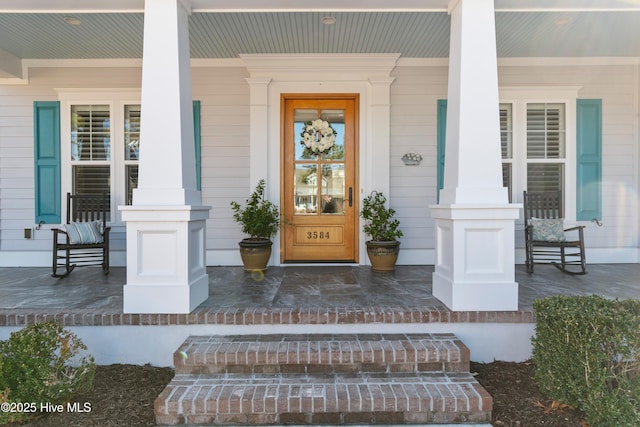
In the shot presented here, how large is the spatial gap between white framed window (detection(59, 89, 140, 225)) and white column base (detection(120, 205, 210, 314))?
8.02ft

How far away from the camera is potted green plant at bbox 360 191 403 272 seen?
4406 mm

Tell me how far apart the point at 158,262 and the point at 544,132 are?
4.82 metres

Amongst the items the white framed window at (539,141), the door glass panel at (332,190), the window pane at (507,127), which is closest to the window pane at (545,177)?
→ the white framed window at (539,141)

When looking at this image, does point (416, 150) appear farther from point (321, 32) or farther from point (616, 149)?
point (616, 149)

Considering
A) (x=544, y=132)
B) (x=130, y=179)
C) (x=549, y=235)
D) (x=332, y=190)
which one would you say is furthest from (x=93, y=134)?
(x=544, y=132)

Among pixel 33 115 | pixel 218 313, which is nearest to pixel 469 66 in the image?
pixel 218 313

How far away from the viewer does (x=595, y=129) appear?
497 cm

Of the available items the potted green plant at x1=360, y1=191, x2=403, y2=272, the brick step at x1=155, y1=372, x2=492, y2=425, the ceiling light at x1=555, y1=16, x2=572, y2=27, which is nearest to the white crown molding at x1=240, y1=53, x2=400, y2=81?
the potted green plant at x1=360, y1=191, x2=403, y2=272

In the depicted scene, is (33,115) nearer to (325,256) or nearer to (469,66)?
(325,256)

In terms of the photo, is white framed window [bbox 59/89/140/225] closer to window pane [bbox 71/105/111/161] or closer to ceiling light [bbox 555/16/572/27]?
window pane [bbox 71/105/111/161]

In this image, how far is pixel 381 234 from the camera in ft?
14.8

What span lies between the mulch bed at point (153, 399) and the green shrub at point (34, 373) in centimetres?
13

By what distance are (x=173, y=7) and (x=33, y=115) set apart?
3.30 metres

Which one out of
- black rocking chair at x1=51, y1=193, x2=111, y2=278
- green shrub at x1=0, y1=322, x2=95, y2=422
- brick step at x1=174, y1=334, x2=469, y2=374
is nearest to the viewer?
green shrub at x1=0, y1=322, x2=95, y2=422
